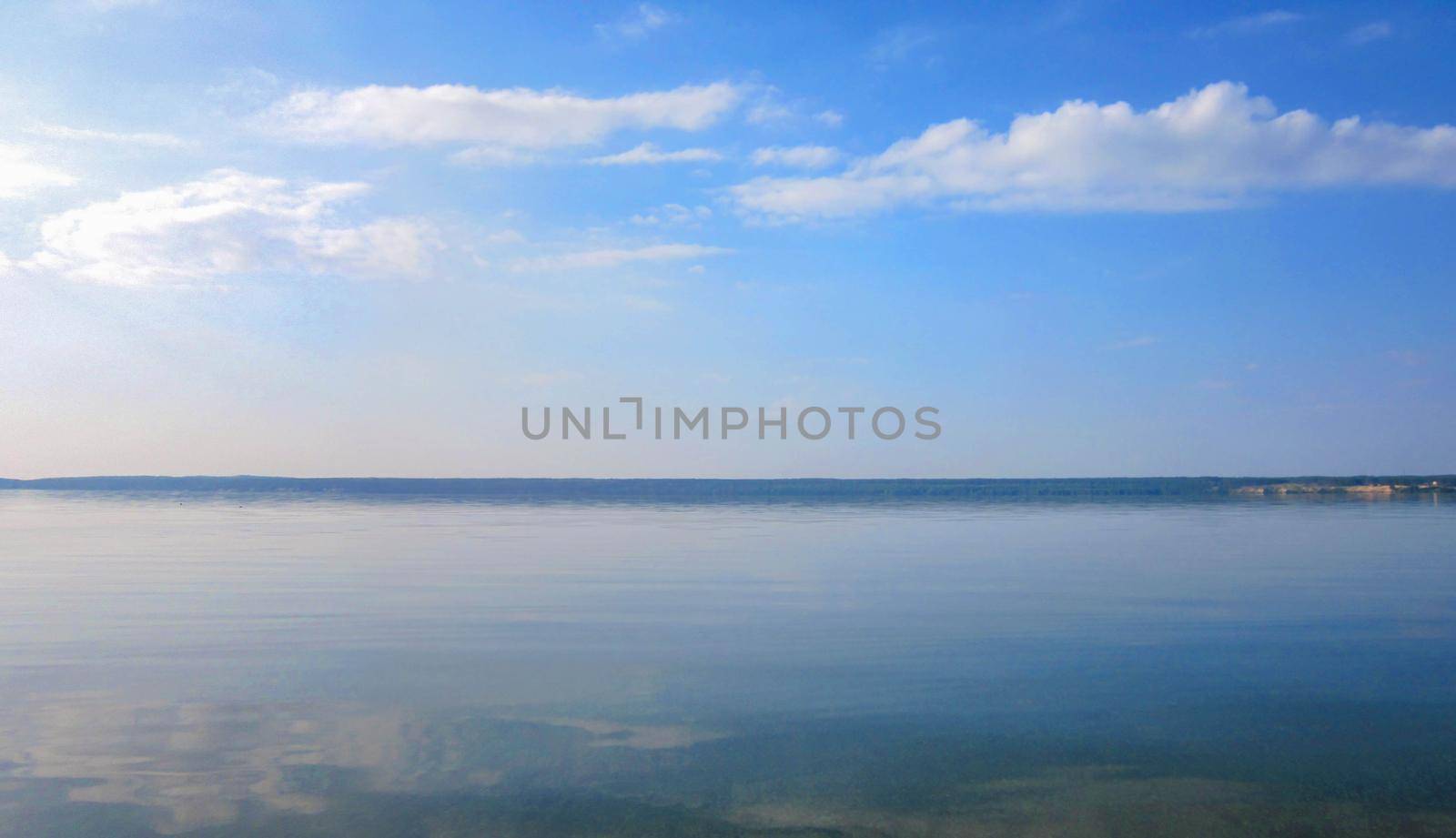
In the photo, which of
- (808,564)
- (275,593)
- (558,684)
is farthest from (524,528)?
(558,684)

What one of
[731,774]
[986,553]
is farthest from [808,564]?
[731,774]

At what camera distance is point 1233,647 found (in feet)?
39.8

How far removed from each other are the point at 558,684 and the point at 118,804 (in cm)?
418

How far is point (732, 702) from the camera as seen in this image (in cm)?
955

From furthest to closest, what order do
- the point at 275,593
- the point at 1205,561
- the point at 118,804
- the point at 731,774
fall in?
1. the point at 1205,561
2. the point at 275,593
3. the point at 731,774
4. the point at 118,804

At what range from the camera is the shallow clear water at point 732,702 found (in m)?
6.79

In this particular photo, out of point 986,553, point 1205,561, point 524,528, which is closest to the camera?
point 1205,561

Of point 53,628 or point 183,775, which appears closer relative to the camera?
point 183,775

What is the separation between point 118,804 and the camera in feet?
22.5

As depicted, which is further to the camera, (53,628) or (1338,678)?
(53,628)

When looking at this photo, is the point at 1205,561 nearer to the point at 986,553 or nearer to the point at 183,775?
the point at 986,553

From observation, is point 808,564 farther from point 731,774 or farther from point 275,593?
point 731,774

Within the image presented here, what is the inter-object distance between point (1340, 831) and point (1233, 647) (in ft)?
20.1

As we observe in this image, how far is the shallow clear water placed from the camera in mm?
6785
